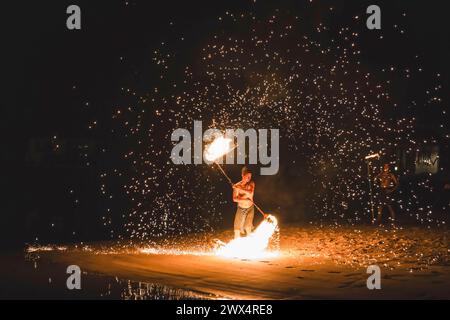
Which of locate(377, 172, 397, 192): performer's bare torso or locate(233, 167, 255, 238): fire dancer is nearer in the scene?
locate(233, 167, 255, 238): fire dancer

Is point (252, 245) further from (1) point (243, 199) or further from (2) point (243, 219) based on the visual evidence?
(1) point (243, 199)

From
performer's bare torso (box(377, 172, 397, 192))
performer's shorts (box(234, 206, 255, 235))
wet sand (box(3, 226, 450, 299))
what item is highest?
performer's bare torso (box(377, 172, 397, 192))

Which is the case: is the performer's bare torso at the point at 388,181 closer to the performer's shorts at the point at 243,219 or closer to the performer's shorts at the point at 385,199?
the performer's shorts at the point at 385,199

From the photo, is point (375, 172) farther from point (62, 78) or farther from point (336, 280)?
point (336, 280)

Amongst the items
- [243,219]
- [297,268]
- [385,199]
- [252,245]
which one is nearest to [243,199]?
[243,219]

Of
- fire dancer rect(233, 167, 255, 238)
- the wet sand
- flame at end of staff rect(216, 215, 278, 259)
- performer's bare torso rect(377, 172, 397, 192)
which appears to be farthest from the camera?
performer's bare torso rect(377, 172, 397, 192)

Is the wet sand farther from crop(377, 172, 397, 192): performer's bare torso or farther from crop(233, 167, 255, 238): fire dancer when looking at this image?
crop(377, 172, 397, 192): performer's bare torso

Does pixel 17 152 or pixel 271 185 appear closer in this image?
pixel 17 152

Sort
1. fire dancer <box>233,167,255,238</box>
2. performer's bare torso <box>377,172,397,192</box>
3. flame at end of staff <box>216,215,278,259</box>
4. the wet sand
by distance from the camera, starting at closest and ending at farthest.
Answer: the wet sand, flame at end of staff <box>216,215,278,259</box>, fire dancer <box>233,167,255,238</box>, performer's bare torso <box>377,172,397,192</box>

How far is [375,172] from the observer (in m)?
26.4

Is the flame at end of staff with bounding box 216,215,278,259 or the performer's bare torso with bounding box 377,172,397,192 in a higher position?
the performer's bare torso with bounding box 377,172,397,192

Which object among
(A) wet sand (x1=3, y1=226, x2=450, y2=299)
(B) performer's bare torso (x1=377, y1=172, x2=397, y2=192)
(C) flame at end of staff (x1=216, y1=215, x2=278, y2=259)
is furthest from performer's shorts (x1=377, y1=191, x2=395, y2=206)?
(C) flame at end of staff (x1=216, y1=215, x2=278, y2=259)

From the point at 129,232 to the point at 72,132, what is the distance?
3759 mm
